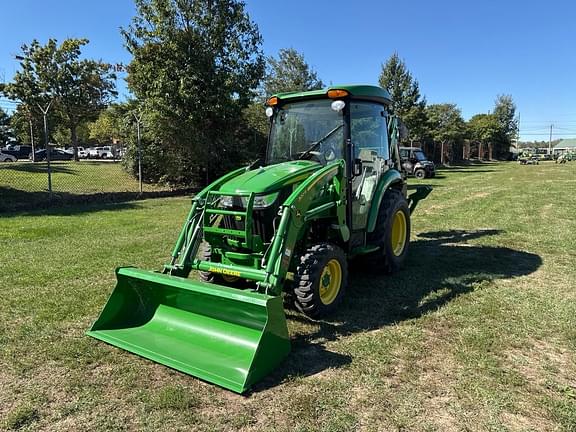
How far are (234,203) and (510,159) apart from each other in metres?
69.1

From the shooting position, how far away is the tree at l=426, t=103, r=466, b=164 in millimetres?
39438

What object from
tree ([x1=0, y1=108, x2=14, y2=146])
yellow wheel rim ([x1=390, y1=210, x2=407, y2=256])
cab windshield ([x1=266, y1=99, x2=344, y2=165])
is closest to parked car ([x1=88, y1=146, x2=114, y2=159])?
→ tree ([x1=0, y1=108, x2=14, y2=146])

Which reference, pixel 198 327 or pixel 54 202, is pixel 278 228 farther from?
pixel 54 202

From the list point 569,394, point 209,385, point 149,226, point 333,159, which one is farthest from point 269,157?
point 149,226

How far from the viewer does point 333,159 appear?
5320 mm

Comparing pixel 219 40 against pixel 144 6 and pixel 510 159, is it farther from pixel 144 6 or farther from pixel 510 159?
pixel 510 159

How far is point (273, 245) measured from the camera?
4094 mm

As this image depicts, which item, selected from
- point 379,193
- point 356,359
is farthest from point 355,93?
point 356,359

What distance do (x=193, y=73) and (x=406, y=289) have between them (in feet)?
38.9

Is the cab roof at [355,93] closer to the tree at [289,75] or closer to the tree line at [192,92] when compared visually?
the tree line at [192,92]

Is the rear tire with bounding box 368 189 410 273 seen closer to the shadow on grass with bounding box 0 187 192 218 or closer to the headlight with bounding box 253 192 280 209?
the headlight with bounding box 253 192 280 209

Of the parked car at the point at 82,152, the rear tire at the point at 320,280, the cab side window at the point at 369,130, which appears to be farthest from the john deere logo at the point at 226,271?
the parked car at the point at 82,152

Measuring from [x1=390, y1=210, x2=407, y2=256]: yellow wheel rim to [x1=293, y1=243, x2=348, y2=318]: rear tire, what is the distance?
200 centimetres

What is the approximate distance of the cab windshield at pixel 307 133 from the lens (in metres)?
5.32
